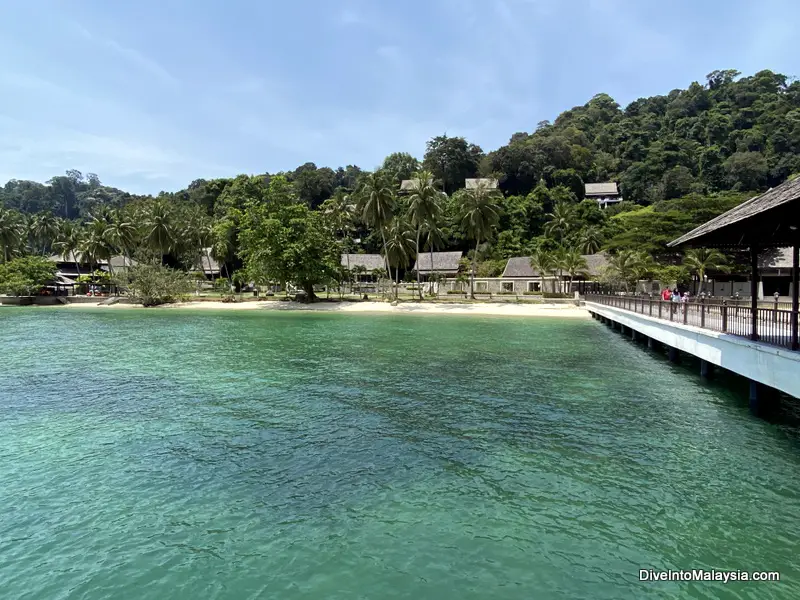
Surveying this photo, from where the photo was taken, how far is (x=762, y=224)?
45.8 feet

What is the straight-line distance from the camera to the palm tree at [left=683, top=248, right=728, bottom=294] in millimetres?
53562

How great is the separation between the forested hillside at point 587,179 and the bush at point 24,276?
16.8 metres

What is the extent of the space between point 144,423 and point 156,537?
7.05 metres

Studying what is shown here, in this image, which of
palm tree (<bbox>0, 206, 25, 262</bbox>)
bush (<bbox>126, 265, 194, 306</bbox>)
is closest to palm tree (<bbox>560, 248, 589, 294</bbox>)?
bush (<bbox>126, 265, 194, 306</bbox>)

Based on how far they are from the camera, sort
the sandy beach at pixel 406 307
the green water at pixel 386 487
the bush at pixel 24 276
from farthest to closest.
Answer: the bush at pixel 24 276
the sandy beach at pixel 406 307
the green water at pixel 386 487

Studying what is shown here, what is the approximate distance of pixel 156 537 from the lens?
793 cm

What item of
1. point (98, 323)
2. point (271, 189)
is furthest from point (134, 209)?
point (98, 323)

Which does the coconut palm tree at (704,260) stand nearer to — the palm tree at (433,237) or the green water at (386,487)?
the palm tree at (433,237)

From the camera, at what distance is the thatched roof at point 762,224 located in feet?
38.3

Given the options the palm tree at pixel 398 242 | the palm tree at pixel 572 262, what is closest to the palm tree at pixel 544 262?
the palm tree at pixel 572 262

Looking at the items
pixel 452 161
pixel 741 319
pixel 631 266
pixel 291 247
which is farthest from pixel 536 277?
pixel 741 319

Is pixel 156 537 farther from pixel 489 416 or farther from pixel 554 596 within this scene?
pixel 489 416

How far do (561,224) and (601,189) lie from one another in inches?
1520

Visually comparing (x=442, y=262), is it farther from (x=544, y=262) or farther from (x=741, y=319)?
(x=741, y=319)
